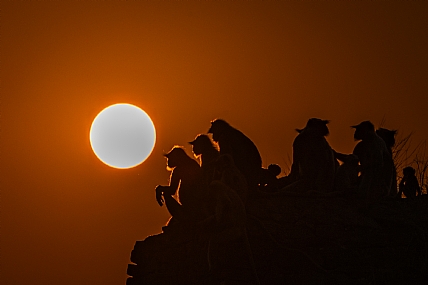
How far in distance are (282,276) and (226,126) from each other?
4340 millimetres

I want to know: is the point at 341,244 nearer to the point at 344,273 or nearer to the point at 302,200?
the point at 344,273

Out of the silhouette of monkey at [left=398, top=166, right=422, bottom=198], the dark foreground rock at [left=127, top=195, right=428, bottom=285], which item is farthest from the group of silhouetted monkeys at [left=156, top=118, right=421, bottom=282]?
the silhouette of monkey at [left=398, top=166, right=422, bottom=198]

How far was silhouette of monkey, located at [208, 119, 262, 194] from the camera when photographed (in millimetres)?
15602

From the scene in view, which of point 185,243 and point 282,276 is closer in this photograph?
point 282,276

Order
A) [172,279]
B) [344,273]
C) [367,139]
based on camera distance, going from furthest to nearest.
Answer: [367,139] → [172,279] → [344,273]

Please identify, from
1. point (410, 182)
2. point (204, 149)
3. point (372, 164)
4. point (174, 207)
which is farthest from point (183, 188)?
point (410, 182)

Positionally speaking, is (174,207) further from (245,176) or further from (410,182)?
(410,182)

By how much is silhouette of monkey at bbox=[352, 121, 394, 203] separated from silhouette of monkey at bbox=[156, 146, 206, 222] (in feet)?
10.3

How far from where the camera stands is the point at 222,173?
1409cm

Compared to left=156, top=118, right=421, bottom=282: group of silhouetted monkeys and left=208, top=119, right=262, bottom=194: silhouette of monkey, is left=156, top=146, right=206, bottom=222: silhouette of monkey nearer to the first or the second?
left=156, top=118, right=421, bottom=282: group of silhouetted monkeys

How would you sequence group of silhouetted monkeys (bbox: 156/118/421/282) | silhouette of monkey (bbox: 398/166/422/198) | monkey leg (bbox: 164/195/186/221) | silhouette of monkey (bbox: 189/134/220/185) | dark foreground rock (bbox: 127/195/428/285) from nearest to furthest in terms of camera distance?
dark foreground rock (bbox: 127/195/428/285) < group of silhouetted monkeys (bbox: 156/118/421/282) < monkey leg (bbox: 164/195/186/221) < silhouette of monkey (bbox: 189/134/220/185) < silhouette of monkey (bbox: 398/166/422/198)

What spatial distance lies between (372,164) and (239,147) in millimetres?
2761

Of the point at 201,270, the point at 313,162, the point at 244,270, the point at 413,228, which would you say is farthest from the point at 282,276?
the point at 313,162

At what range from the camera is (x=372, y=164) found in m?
15.0
